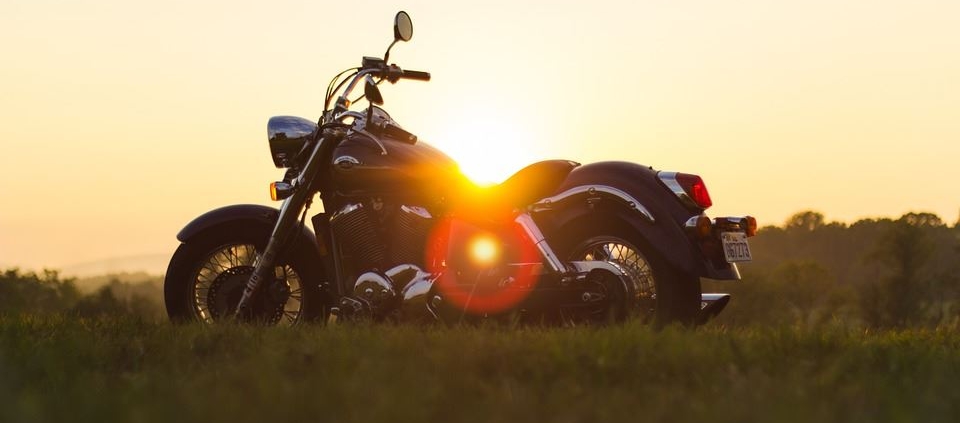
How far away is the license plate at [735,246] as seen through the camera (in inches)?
279

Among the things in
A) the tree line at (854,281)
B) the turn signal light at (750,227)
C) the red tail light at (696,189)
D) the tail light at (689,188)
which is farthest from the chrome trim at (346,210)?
the tree line at (854,281)

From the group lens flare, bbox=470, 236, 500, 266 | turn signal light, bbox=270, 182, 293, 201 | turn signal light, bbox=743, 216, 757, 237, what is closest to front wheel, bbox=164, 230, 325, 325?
turn signal light, bbox=270, 182, 293, 201

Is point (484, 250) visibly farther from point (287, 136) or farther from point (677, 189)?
point (287, 136)

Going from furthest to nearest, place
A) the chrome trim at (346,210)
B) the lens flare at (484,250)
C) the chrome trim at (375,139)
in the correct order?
1. the chrome trim at (346,210)
2. the chrome trim at (375,139)
3. the lens flare at (484,250)

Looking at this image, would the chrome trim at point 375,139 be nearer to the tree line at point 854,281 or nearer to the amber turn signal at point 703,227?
the amber turn signal at point 703,227

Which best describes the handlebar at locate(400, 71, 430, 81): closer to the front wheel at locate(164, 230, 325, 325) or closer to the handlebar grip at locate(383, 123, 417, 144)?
the handlebar grip at locate(383, 123, 417, 144)

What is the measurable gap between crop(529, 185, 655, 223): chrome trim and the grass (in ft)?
3.05

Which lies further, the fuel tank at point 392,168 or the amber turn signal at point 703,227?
the fuel tank at point 392,168

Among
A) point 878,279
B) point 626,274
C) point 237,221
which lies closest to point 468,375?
point 626,274

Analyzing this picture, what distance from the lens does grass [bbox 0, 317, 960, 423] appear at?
3.96 meters

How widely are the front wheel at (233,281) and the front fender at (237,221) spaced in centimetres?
6

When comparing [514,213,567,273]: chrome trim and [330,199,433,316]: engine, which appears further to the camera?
[330,199,433,316]: engine

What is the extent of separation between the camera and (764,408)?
4.00 meters

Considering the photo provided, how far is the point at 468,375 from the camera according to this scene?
16.1ft
